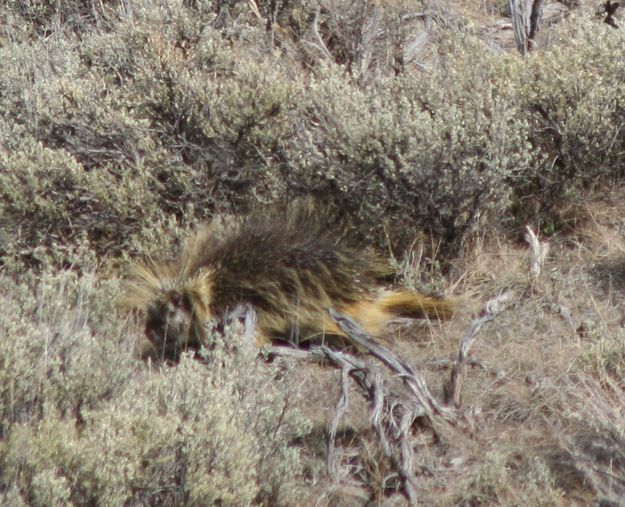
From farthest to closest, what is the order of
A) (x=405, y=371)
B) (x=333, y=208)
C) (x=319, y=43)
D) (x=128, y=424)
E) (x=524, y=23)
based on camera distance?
(x=319, y=43) < (x=524, y=23) < (x=333, y=208) < (x=405, y=371) < (x=128, y=424)

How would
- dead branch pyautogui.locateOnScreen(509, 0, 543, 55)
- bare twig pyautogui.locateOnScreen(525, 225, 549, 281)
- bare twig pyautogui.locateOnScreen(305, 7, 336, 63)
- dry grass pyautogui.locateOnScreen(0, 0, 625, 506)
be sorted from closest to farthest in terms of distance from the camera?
dry grass pyautogui.locateOnScreen(0, 0, 625, 506) → bare twig pyautogui.locateOnScreen(525, 225, 549, 281) → dead branch pyautogui.locateOnScreen(509, 0, 543, 55) → bare twig pyautogui.locateOnScreen(305, 7, 336, 63)

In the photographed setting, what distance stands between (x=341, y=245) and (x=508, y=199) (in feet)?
3.14

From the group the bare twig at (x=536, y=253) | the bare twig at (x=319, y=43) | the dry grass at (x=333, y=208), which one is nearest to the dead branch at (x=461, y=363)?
the dry grass at (x=333, y=208)

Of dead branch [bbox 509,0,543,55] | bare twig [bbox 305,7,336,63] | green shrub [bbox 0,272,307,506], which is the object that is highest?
dead branch [bbox 509,0,543,55]

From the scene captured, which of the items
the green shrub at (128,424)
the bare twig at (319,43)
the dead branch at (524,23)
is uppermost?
the dead branch at (524,23)

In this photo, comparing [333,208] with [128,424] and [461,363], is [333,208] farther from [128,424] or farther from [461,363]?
[128,424]

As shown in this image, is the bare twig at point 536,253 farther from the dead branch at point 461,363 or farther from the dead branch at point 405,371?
the dead branch at point 405,371

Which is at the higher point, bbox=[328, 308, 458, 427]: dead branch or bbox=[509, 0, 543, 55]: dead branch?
bbox=[509, 0, 543, 55]: dead branch

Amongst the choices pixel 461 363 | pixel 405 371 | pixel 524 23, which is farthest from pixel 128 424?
pixel 524 23

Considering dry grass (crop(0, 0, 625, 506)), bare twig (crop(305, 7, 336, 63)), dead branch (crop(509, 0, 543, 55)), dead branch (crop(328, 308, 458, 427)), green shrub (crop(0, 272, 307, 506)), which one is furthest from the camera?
bare twig (crop(305, 7, 336, 63))

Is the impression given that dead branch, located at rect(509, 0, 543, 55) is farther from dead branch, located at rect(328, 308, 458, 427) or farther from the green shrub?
the green shrub

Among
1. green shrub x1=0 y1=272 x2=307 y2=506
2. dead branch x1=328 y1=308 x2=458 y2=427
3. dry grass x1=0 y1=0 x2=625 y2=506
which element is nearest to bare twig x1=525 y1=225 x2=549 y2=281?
dry grass x1=0 y1=0 x2=625 y2=506

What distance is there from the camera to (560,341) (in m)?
5.05

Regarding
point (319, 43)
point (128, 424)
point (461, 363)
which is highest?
point (128, 424)
